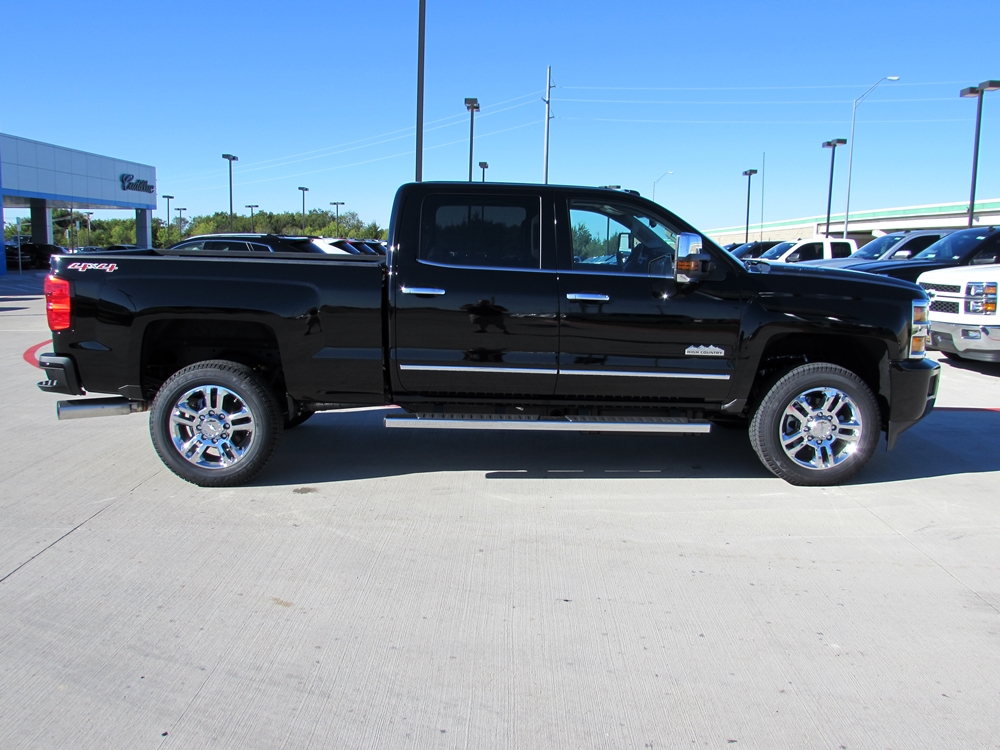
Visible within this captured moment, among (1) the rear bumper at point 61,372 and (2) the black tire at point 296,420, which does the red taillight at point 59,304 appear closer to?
(1) the rear bumper at point 61,372

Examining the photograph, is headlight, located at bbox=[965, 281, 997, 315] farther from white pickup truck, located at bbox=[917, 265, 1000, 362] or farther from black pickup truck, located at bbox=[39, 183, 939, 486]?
black pickup truck, located at bbox=[39, 183, 939, 486]

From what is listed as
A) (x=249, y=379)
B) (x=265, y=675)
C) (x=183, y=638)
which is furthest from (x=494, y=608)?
(x=249, y=379)

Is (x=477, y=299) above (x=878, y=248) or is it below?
below

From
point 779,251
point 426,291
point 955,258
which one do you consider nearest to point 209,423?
point 426,291

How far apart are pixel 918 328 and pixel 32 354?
11.1 metres

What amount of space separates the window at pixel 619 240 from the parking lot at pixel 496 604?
1.51 meters

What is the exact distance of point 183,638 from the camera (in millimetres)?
3402

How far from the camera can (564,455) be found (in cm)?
634

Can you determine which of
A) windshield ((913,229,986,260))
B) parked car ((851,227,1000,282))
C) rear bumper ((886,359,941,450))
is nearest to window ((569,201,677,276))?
rear bumper ((886,359,941,450))

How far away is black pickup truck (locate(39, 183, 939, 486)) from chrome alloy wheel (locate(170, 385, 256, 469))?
0.01 meters

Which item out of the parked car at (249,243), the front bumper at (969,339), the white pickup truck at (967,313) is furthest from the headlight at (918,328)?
the parked car at (249,243)

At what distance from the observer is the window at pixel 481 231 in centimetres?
543

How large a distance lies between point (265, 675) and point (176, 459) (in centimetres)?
→ 258

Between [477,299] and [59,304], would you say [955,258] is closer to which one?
[477,299]
